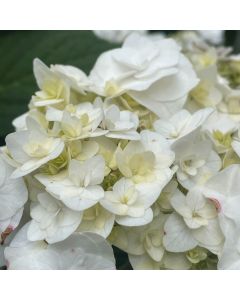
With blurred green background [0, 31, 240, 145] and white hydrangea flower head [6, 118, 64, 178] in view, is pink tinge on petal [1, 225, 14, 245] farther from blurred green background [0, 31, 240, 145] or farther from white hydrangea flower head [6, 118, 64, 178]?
blurred green background [0, 31, 240, 145]

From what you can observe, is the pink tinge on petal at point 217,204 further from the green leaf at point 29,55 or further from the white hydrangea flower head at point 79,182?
the green leaf at point 29,55

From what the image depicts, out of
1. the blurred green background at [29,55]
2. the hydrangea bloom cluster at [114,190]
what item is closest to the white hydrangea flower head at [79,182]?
the hydrangea bloom cluster at [114,190]

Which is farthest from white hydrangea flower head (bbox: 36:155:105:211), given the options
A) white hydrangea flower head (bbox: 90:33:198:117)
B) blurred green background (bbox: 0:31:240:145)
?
blurred green background (bbox: 0:31:240:145)

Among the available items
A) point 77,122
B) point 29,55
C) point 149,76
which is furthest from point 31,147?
point 29,55

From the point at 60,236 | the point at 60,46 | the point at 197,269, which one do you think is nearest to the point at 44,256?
the point at 60,236

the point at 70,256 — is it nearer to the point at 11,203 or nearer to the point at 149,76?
the point at 11,203

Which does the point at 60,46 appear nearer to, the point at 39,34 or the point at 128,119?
the point at 39,34

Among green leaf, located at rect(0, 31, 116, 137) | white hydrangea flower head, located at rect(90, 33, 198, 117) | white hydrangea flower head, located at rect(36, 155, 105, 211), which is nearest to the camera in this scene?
white hydrangea flower head, located at rect(36, 155, 105, 211)
